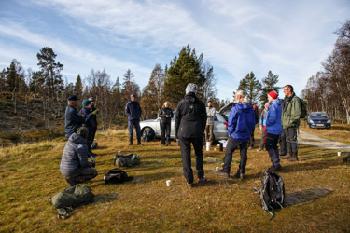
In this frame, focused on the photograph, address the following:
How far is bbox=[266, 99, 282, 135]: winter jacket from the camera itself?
7375 mm

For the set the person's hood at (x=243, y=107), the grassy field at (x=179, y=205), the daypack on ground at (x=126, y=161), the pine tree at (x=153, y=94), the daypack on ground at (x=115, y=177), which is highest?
the pine tree at (x=153, y=94)

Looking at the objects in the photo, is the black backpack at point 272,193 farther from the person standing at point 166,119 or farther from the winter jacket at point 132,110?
the winter jacket at point 132,110

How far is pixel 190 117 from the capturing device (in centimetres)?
606

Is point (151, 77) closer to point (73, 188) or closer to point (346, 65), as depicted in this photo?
point (346, 65)

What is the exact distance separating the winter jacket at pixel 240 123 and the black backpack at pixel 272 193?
1465mm

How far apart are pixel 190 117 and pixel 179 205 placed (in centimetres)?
182

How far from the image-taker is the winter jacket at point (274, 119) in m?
7.38

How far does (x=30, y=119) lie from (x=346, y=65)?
162 ft

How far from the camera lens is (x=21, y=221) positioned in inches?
196

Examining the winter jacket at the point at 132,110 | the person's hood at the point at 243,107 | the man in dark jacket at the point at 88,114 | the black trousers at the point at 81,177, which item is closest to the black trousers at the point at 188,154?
the person's hood at the point at 243,107

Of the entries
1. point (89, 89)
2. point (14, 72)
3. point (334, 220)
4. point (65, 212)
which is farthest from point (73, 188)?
point (14, 72)

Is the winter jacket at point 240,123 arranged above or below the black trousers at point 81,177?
above

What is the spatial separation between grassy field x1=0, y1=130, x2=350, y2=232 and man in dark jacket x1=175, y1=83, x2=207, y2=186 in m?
0.58

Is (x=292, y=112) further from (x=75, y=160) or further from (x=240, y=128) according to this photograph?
(x=75, y=160)
